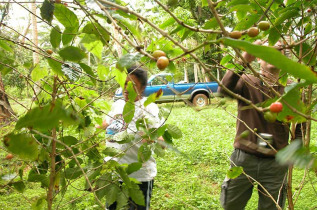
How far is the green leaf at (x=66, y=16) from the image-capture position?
29.2 inches

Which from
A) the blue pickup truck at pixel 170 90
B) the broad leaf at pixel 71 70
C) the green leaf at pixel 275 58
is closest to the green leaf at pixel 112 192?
the blue pickup truck at pixel 170 90

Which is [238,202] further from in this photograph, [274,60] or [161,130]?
[274,60]

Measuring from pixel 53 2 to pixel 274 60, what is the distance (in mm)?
668

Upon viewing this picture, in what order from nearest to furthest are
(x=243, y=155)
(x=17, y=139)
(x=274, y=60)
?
1. (x=274, y=60)
2. (x=17, y=139)
3. (x=243, y=155)

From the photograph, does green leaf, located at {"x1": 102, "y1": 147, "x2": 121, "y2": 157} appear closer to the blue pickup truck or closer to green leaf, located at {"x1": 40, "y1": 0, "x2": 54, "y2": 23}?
the blue pickup truck

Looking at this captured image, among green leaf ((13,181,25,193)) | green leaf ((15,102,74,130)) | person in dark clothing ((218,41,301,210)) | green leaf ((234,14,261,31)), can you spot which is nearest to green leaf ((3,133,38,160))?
green leaf ((15,102,74,130))

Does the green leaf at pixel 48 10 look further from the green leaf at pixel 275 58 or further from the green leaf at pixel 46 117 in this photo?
the green leaf at pixel 275 58

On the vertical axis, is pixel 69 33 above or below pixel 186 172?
above

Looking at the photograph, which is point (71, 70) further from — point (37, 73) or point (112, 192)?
point (112, 192)

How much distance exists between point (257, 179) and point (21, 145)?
1.68 metres

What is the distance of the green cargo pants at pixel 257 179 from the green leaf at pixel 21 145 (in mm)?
1545

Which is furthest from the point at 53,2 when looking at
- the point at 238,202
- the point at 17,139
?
the point at 238,202

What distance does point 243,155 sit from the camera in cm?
186

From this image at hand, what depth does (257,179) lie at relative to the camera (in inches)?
73.5
